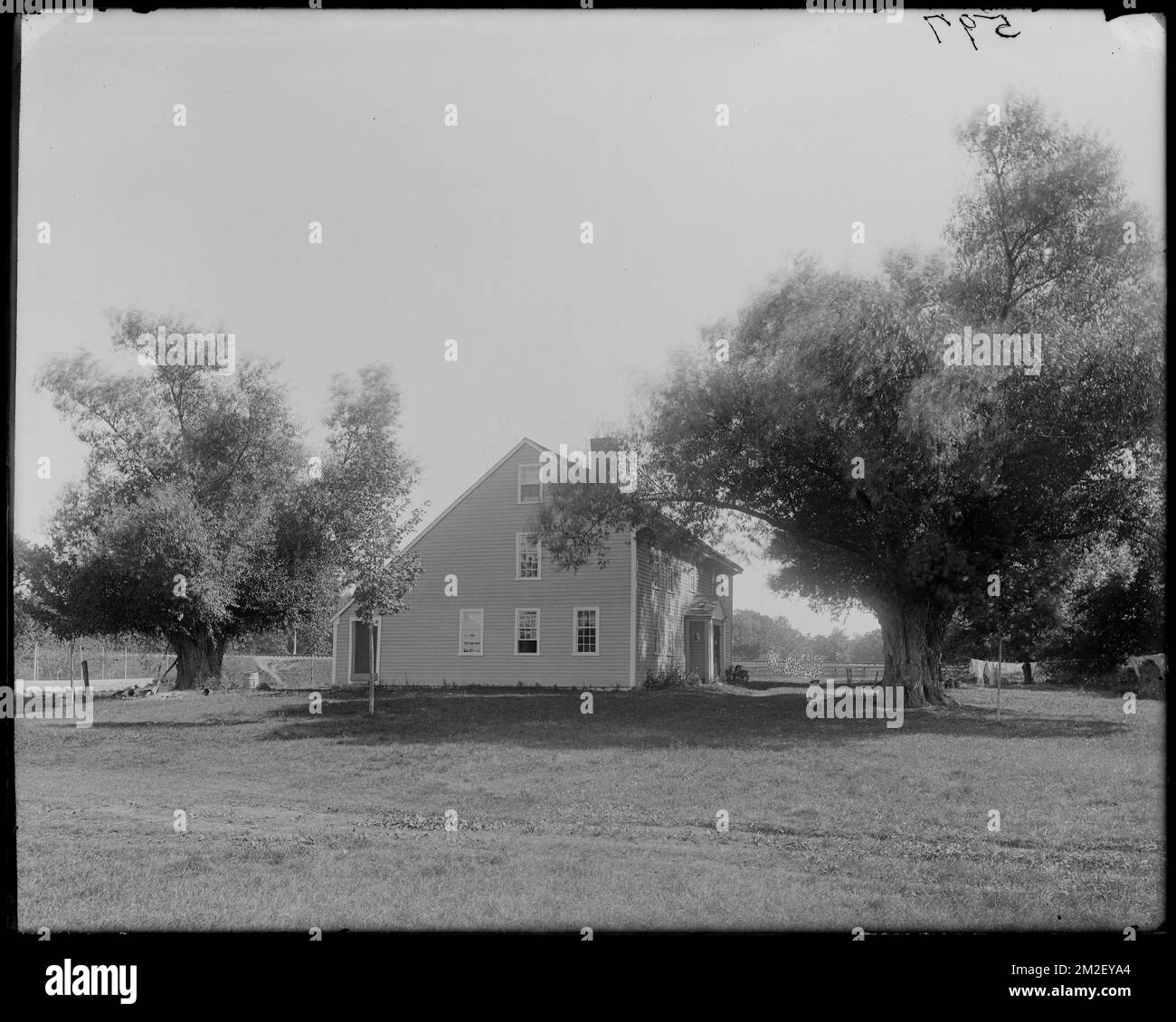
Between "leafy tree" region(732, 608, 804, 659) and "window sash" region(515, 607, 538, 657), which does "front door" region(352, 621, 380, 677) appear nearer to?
"window sash" region(515, 607, 538, 657)

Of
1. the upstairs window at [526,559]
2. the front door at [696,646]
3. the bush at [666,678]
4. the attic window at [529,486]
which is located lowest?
the bush at [666,678]

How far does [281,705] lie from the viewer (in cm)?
1397

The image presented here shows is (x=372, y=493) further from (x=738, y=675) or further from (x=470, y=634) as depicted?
(x=738, y=675)

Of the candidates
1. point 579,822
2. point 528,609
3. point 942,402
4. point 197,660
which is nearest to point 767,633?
point 528,609

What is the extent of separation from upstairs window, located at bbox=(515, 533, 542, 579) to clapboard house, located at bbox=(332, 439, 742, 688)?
0.02 m

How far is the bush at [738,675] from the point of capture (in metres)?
18.4

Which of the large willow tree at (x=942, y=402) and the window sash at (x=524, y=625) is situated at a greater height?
the large willow tree at (x=942, y=402)

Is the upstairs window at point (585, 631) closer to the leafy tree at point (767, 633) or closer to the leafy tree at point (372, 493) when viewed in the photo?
the leafy tree at point (767, 633)

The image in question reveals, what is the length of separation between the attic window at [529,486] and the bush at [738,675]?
205 inches

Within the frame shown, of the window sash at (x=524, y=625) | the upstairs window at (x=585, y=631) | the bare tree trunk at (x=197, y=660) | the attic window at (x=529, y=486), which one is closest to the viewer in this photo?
the bare tree trunk at (x=197, y=660)

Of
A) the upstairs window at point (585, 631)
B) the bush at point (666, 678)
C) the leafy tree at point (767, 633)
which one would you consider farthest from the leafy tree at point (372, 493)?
the leafy tree at point (767, 633)

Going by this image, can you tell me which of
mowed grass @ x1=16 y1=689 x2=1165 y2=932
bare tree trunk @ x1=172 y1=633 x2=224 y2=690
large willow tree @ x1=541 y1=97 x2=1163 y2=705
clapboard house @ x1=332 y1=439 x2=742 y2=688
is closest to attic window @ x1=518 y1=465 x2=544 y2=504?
clapboard house @ x1=332 y1=439 x2=742 y2=688
